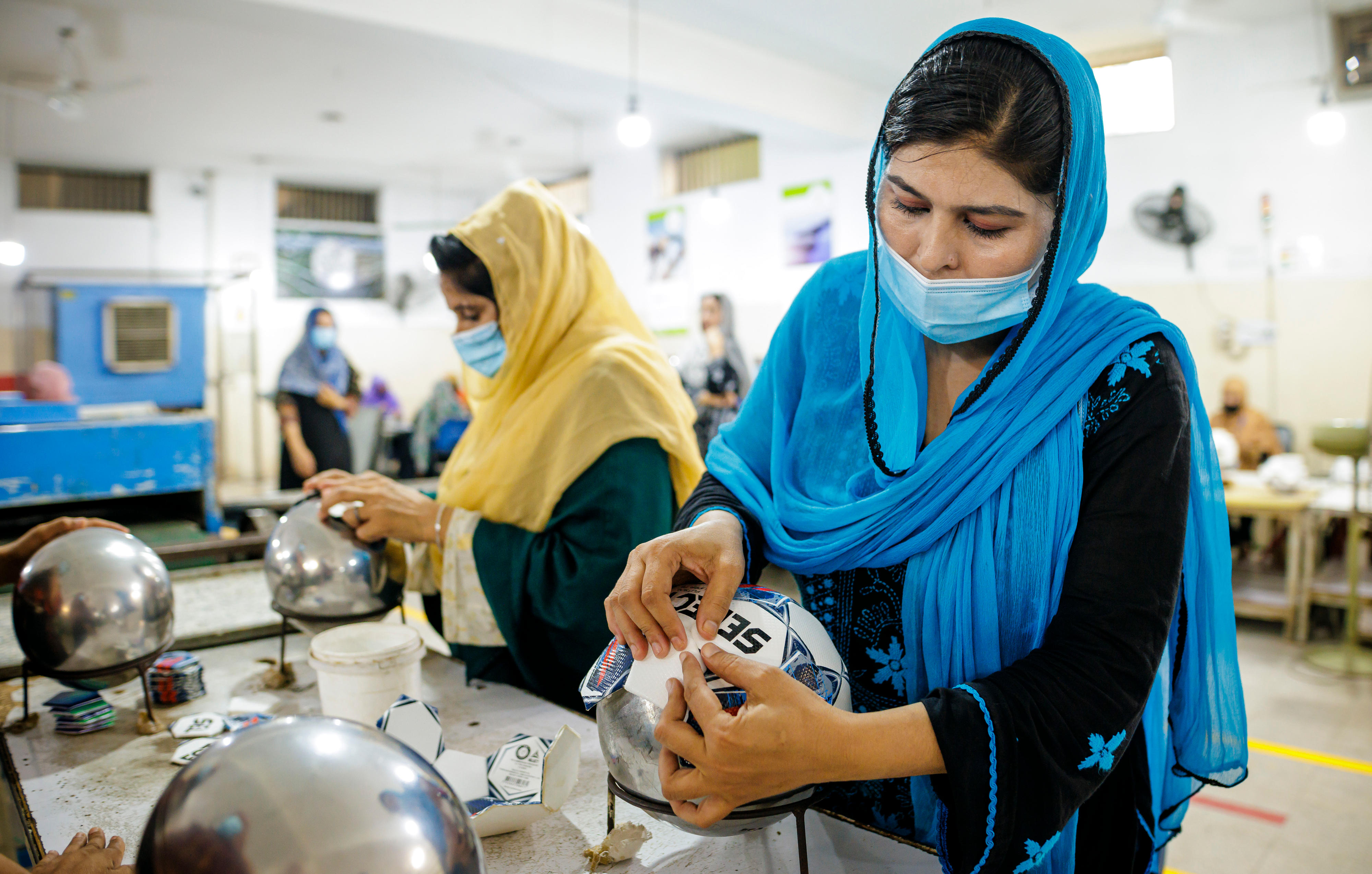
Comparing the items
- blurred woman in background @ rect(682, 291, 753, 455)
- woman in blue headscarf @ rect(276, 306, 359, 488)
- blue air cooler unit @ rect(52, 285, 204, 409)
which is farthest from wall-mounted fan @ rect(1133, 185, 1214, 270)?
blue air cooler unit @ rect(52, 285, 204, 409)

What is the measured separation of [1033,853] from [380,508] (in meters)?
1.45

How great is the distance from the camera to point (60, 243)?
35.2 feet

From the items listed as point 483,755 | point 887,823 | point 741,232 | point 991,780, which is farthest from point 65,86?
point 991,780

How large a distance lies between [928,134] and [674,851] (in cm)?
99

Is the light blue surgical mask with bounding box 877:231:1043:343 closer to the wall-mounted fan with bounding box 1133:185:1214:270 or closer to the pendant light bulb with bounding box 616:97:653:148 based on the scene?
the pendant light bulb with bounding box 616:97:653:148

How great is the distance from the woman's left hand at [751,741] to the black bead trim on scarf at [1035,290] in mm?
401

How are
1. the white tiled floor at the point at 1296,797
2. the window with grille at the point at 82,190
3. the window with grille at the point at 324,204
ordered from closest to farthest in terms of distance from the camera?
the white tiled floor at the point at 1296,797
the window with grille at the point at 82,190
the window with grille at the point at 324,204

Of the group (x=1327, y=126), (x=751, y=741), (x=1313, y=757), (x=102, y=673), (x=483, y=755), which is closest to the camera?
(x=751, y=741)

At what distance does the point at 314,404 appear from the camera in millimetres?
6586

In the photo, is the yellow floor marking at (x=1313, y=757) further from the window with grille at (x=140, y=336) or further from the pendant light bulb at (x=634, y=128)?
the window with grille at (x=140, y=336)

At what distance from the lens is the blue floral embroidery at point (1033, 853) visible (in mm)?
833

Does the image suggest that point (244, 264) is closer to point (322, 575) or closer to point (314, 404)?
point (314, 404)

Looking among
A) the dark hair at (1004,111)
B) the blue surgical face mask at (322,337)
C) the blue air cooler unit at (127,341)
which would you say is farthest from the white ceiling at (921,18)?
the dark hair at (1004,111)

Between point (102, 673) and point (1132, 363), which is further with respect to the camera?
point (102, 673)
